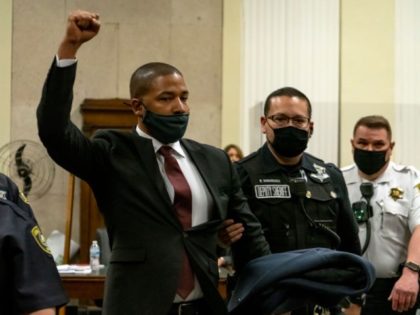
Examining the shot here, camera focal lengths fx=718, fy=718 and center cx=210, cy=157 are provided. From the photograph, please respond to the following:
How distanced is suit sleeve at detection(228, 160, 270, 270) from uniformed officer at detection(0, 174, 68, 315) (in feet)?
3.20

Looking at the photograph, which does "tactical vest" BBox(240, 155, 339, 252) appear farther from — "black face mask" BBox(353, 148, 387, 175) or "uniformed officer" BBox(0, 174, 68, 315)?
"uniformed officer" BBox(0, 174, 68, 315)

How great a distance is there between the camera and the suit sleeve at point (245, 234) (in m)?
2.45

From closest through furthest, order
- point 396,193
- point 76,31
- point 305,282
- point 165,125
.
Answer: point 76,31
point 305,282
point 165,125
point 396,193

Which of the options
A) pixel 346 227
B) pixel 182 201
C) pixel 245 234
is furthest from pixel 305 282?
pixel 346 227

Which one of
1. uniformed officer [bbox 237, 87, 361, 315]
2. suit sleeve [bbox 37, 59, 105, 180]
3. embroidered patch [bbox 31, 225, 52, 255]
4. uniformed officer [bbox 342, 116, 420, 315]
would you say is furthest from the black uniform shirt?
embroidered patch [bbox 31, 225, 52, 255]

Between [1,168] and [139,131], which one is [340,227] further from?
[1,168]

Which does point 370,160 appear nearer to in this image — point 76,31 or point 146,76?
point 146,76

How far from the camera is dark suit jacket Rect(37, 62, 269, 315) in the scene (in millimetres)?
2133

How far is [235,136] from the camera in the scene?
742 cm

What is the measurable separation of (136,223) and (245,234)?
0.44 metres

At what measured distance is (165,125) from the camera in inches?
90.3

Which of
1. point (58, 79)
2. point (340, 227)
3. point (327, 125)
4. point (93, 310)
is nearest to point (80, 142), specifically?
point (58, 79)

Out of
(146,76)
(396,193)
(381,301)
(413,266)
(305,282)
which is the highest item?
(146,76)

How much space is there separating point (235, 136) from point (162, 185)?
5224 millimetres
